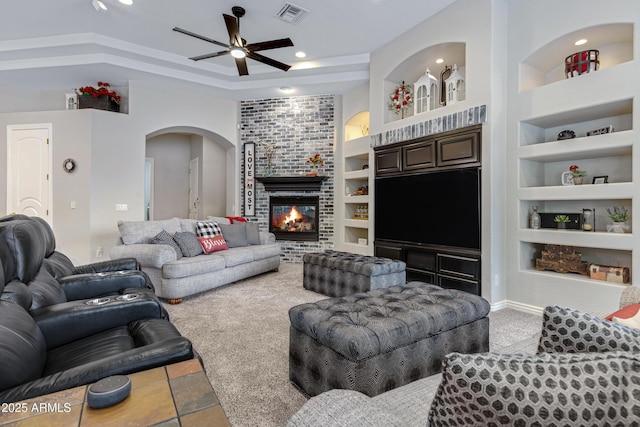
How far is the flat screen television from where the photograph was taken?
3.84m

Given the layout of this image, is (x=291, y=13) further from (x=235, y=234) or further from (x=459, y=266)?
(x=459, y=266)

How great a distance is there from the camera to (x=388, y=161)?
4973 millimetres

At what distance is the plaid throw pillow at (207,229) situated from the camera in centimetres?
488

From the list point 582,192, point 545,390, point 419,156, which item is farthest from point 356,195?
point 545,390

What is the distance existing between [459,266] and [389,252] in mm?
1176

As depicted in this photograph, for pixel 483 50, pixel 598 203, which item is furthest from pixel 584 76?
pixel 598 203

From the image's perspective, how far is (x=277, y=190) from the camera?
22.2ft

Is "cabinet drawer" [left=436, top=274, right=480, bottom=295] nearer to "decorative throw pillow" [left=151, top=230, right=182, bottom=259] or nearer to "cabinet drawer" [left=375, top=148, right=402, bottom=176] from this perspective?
"cabinet drawer" [left=375, top=148, right=402, bottom=176]

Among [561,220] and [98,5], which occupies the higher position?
[98,5]

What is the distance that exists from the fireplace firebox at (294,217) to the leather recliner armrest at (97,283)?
4.07 metres

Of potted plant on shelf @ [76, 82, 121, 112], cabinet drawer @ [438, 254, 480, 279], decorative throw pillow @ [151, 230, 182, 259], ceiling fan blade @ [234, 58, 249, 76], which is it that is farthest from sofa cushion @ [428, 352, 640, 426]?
potted plant on shelf @ [76, 82, 121, 112]

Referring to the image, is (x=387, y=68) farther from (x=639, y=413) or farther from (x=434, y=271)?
(x=639, y=413)

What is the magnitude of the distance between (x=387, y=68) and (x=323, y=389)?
4640 millimetres

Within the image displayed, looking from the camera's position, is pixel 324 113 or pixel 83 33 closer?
pixel 83 33
